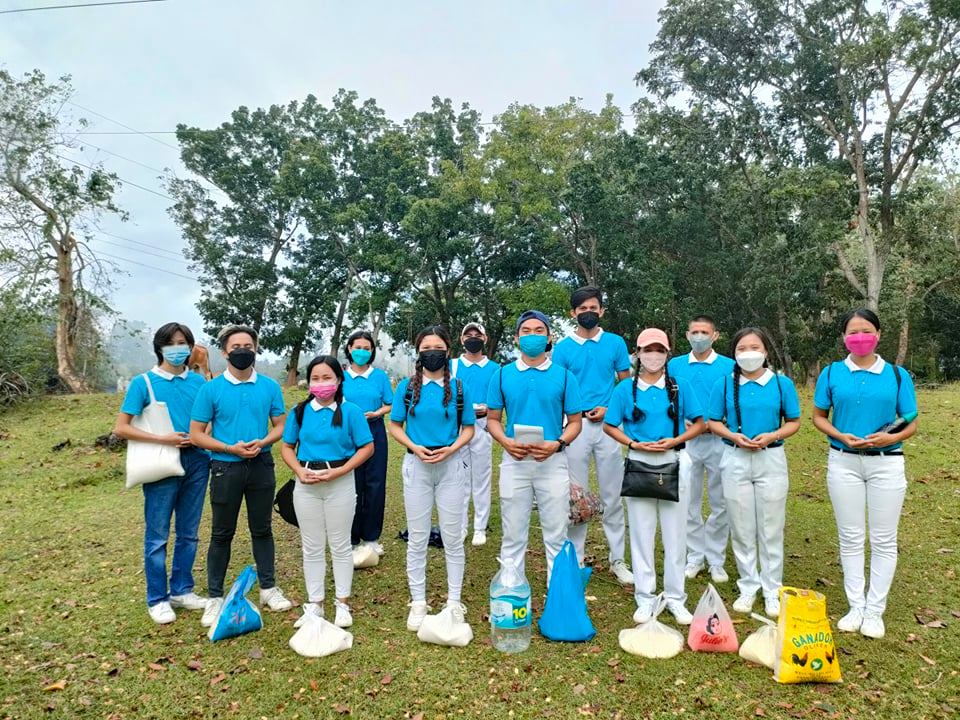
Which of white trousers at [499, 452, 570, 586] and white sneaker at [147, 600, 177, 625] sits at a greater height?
white trousers at [499, 452, 570, 586]

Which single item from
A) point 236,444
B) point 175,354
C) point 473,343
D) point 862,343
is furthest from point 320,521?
point 862,343

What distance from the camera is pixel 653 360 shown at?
4227mm

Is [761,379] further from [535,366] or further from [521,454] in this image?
[521,454]

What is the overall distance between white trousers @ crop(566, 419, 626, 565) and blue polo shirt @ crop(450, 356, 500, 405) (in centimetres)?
139

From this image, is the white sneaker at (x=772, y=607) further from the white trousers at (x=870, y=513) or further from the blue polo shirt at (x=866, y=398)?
the blue polo shirt at (x=866, y=398)

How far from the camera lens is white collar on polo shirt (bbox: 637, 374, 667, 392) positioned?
13.9ft

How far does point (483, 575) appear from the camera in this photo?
205 inches

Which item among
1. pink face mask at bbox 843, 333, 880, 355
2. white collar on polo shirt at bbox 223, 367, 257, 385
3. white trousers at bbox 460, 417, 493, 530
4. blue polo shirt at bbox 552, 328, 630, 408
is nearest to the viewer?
pink face mask at bbox 843, 333, 880, 355

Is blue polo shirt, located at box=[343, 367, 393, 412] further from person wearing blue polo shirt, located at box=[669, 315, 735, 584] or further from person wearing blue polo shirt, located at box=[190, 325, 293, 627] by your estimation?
person wearing blue polo shirt, located at box=[669, 315, 735, 584]

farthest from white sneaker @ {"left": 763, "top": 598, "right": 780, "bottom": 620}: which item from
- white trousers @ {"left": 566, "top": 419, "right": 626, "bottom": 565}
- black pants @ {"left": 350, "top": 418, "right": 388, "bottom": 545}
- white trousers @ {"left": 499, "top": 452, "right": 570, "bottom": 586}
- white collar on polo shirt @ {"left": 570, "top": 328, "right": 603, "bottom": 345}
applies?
black pants @ {"left": 350, "top": 418, "right": 388, "bottom": 545}

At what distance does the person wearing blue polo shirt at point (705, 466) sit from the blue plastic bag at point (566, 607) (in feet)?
4.60

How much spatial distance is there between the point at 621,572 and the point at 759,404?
5.97ft

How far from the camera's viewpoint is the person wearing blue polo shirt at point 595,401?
4.75m

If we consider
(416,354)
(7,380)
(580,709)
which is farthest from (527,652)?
(7,380)
